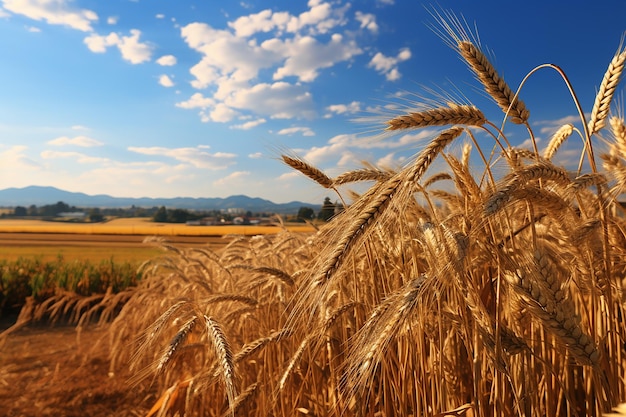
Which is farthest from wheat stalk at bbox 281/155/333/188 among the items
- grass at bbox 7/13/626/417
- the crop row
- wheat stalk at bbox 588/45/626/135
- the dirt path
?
the crop row

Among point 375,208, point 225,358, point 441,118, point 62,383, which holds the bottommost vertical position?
point 62,383

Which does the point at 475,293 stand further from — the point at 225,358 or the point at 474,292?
the point at 225,358

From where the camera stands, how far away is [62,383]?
444cm

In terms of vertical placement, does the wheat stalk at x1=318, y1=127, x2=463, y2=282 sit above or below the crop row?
above

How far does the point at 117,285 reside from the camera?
8.62 meters

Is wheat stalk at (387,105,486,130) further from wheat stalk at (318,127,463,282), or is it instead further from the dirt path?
the dirt path

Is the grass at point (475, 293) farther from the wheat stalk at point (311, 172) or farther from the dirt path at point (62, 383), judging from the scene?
the dirt path at point (62, 383)

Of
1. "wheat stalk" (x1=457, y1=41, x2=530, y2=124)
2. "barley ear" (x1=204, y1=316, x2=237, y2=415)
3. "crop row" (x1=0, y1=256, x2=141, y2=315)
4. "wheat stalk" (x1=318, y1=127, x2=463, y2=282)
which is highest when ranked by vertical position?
"wheat stalk" (x1=457, y1=41, x2=530, y2=124)

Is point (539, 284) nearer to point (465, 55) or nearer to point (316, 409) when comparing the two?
point (465, 55)

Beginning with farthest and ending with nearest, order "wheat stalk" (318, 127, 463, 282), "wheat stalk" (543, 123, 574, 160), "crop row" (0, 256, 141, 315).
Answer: "crop row" (0, 256, 141, 315) → "wheat stalk" (543, 123, 574, 160) → "wheat stalk" (318, 127, 463, 282)

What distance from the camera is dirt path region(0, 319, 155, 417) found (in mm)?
3936

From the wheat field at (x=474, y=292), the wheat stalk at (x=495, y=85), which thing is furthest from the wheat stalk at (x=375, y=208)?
the wheat stalk at (x=495, y=85)

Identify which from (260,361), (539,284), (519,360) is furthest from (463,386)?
(260,361)

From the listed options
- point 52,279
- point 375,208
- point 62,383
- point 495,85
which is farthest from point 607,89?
point 52,279
